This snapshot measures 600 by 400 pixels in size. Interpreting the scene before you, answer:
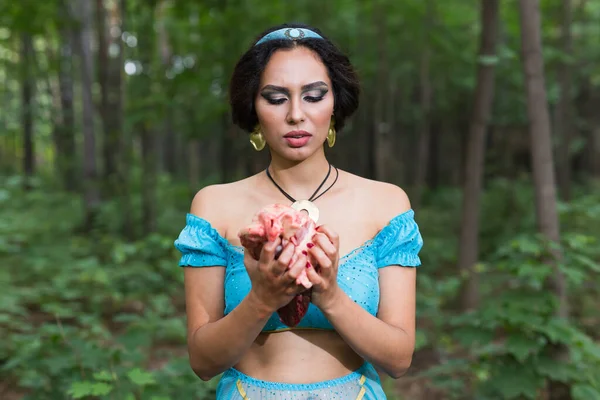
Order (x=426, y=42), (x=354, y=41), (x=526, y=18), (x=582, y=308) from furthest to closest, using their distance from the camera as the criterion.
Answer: (x=354, y=41) → (x=426, y=42) → (x=582, y=308) → (x=526, y=18)

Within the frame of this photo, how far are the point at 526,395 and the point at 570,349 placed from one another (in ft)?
1.49

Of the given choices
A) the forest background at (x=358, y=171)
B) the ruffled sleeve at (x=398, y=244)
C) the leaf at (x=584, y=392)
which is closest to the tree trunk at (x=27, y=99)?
the forest background at (x=358, y=171)

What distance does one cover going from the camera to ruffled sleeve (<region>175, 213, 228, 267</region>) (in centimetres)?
194

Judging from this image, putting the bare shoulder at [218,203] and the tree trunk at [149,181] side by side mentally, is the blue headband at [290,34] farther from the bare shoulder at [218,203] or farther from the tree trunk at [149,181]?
the tree trunk at [149,181]

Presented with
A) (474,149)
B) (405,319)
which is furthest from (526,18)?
(405,319)

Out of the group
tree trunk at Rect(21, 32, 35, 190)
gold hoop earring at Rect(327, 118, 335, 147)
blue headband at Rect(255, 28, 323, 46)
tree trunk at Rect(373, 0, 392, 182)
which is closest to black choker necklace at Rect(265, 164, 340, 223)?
gold hoop earring at Rect(327, 118, 335, 147)

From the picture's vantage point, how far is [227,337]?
174cm

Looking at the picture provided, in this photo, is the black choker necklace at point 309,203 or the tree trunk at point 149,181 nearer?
the black choker necklace at point 309,203

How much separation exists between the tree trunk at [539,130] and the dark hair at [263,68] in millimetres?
2622

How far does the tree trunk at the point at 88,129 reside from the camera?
28.5 feet

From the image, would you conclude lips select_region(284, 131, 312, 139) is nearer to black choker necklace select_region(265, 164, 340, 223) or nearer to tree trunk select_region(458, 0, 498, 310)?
black choker necklace select_region(265, 164, 340, 223)

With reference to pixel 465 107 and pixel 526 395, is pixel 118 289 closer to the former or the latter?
pixel 526 395

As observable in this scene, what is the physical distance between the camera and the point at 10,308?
444cm

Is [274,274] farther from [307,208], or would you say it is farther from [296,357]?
[296,357]
